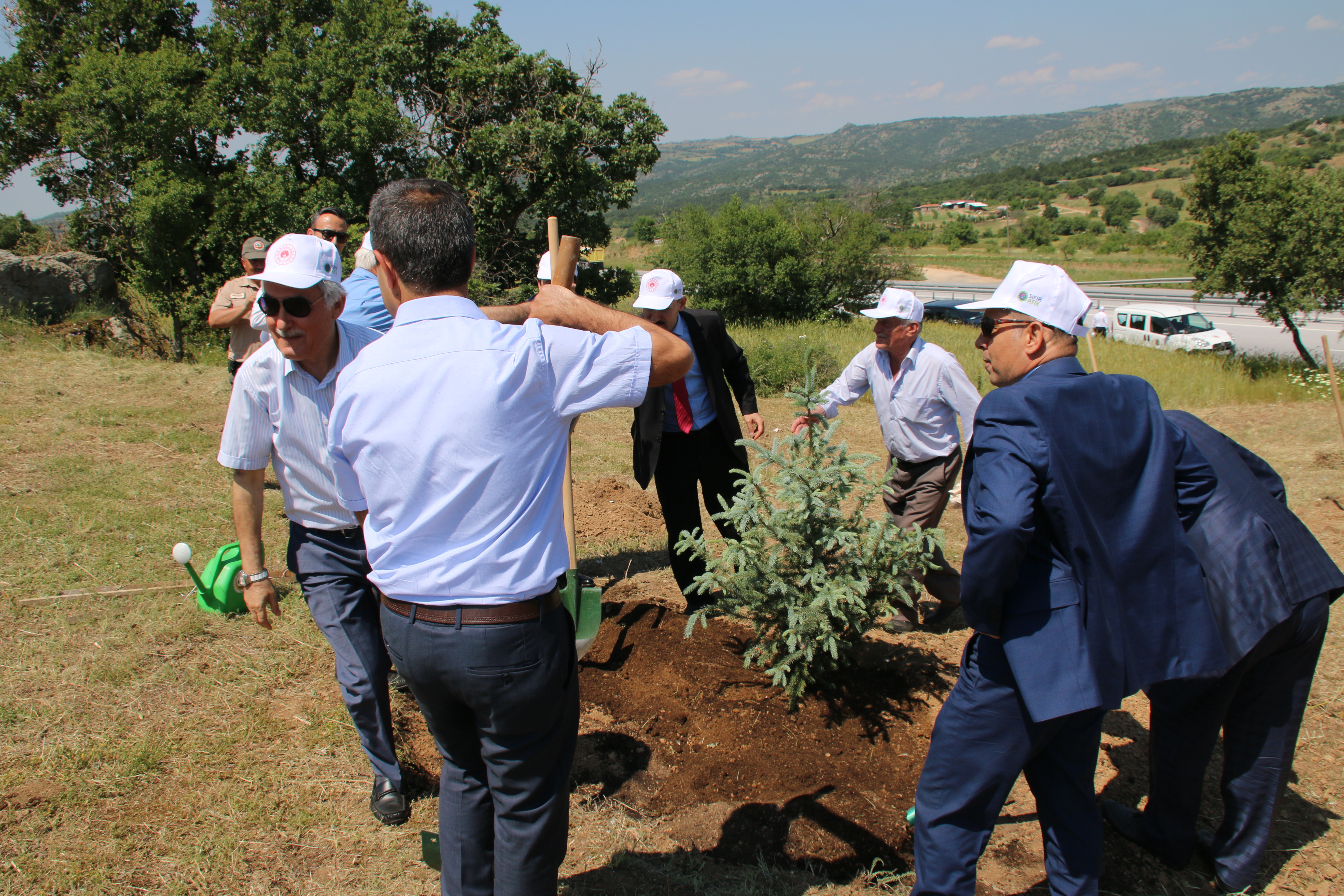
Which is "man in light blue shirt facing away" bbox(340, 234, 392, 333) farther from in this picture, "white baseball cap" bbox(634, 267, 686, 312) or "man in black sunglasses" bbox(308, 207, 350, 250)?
"white baseball cap" bbox(634, 267, 686, 312)

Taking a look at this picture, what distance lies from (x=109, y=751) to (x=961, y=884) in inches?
122

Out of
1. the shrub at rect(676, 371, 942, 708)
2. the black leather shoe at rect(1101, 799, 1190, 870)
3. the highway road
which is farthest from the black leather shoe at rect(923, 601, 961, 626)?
the highway road

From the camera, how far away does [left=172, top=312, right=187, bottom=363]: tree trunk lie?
41.3ft

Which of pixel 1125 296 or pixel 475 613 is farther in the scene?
pixel 1125 296

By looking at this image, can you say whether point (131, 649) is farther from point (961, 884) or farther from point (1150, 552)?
point (1150, 552)

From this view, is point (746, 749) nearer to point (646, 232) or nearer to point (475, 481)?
point (475, 481)

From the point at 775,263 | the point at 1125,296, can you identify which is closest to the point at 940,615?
the point at 775,263

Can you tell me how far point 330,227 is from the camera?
436 centimetres

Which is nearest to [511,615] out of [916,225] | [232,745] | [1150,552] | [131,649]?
[1150,552]

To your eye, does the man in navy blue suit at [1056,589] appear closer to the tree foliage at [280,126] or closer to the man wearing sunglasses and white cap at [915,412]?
the man wearing sunglasses and white cap at [915,412]

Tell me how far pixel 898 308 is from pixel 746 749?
7.54 feet

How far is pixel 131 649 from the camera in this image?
3746 millimetres

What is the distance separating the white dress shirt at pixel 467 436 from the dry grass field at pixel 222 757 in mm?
1399

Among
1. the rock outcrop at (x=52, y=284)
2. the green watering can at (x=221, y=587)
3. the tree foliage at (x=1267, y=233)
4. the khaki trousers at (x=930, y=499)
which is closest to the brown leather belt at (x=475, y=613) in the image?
the khaki trousers at (x=930, y=499)
